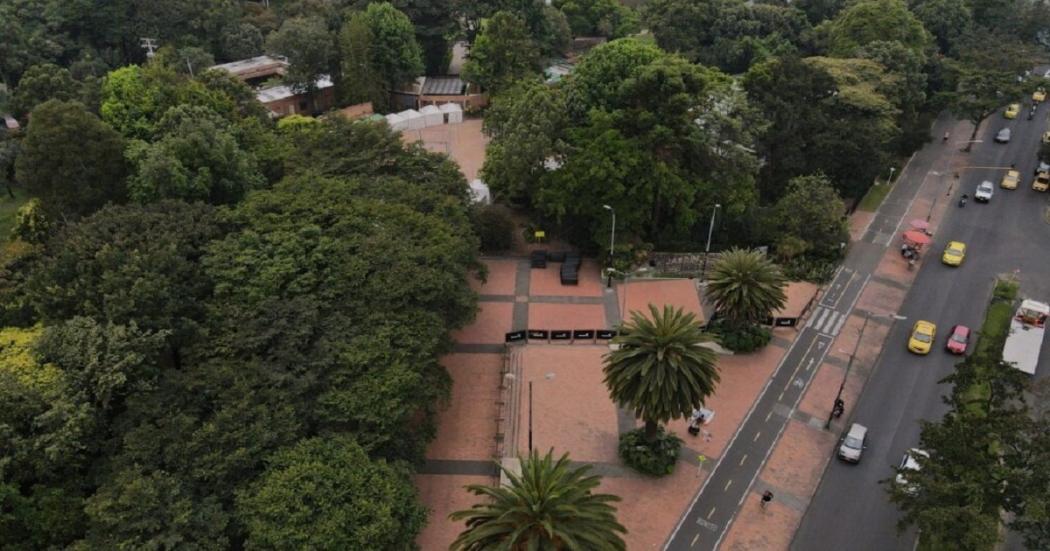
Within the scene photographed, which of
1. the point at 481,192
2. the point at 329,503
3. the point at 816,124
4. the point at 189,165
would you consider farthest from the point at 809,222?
the point at 189,165

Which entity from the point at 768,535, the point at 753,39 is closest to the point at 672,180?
the point at 768,535

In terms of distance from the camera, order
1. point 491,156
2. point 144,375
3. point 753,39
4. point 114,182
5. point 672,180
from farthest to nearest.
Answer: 1. point 753,39
2. point 491,156
3. point 672,180
4. point 114,182
5. point 144,375

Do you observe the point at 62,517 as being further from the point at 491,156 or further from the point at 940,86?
the point at 940,86

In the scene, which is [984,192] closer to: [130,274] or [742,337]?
[742,337]

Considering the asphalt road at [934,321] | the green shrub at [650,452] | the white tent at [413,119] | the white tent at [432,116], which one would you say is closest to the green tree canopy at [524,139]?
the white tent at [413,119]

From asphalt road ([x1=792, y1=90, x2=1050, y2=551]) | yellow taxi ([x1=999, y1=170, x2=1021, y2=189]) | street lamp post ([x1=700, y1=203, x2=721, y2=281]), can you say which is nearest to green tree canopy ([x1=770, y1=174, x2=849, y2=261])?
street lamp post ([x1=700, y1=203, x2=721, y2=281])
